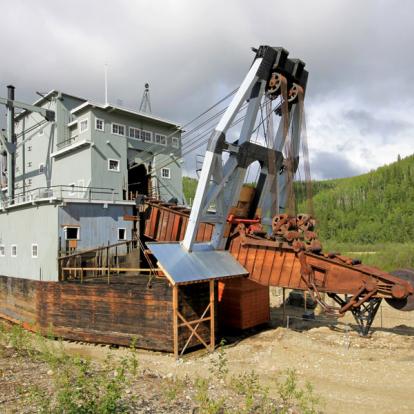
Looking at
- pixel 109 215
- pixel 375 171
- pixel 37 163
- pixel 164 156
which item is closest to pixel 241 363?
pixel 109 215

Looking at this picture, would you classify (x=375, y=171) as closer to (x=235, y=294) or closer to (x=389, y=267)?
(x=389, y=267)

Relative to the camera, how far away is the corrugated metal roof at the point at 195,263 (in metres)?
14.5

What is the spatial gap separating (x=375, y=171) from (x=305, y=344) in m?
146

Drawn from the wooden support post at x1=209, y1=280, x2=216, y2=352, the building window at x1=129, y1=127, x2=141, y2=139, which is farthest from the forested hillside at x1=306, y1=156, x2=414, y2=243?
the wooden support post at x1=209, y1=280, x2=216, y2=352

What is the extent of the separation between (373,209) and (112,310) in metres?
109

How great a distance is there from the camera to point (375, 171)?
147 metres

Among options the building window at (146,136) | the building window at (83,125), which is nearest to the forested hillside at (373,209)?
the building window at (146,136)

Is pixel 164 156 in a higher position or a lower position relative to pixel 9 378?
higher

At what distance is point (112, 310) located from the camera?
1695 centimetres

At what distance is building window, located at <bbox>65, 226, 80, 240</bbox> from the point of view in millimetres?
21812

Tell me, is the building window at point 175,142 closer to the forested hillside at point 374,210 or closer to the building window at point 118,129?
the building window at point 118,129

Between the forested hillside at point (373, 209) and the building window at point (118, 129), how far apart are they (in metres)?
55.5

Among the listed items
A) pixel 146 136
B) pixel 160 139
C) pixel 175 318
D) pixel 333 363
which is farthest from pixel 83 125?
pixel 333 363

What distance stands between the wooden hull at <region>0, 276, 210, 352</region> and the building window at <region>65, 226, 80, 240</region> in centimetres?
297
